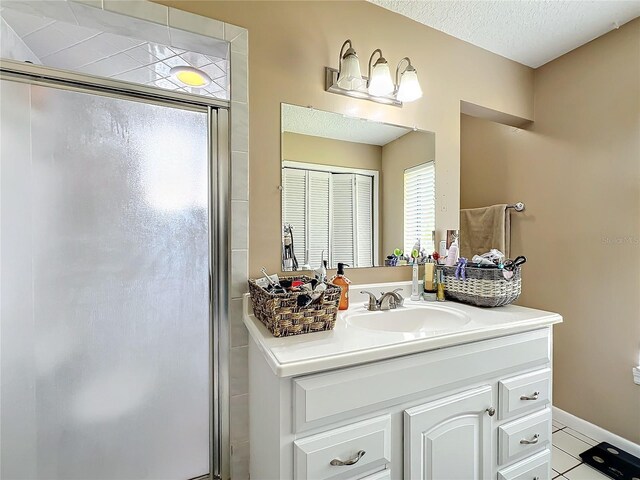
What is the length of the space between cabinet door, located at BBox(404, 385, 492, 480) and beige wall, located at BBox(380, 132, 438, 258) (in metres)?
0.69

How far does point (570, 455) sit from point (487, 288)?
118cm

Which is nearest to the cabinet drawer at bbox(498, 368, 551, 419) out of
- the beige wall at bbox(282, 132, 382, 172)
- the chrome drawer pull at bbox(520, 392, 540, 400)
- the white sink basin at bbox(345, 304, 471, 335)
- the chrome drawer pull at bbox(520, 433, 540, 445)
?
the chrome drawer pull at bbox(520, 392, 540, 400)

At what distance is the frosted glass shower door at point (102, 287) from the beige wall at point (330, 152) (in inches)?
13.7

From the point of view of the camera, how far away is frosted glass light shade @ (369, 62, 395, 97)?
4.36 ft

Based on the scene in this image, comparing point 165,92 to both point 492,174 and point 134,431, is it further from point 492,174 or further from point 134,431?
point 492,174

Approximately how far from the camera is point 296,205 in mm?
1290

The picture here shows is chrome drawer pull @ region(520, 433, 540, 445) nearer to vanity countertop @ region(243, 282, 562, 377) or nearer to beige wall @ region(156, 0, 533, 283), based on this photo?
vanity countertop @ region(243, 282, 562, 377)

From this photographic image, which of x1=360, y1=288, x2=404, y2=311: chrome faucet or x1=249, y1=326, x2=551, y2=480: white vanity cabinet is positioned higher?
x1=360, y1=288, x2=404, y2=311: chrome faucet

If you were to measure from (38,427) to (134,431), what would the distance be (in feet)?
0.97

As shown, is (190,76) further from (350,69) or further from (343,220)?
(343,220)

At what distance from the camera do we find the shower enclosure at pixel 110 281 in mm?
995

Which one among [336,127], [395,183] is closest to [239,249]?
[336,127]

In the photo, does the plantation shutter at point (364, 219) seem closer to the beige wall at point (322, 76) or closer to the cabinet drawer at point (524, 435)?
the beige wall at point (322, 76)

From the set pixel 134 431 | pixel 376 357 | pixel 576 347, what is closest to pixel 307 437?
pixel 376 357
